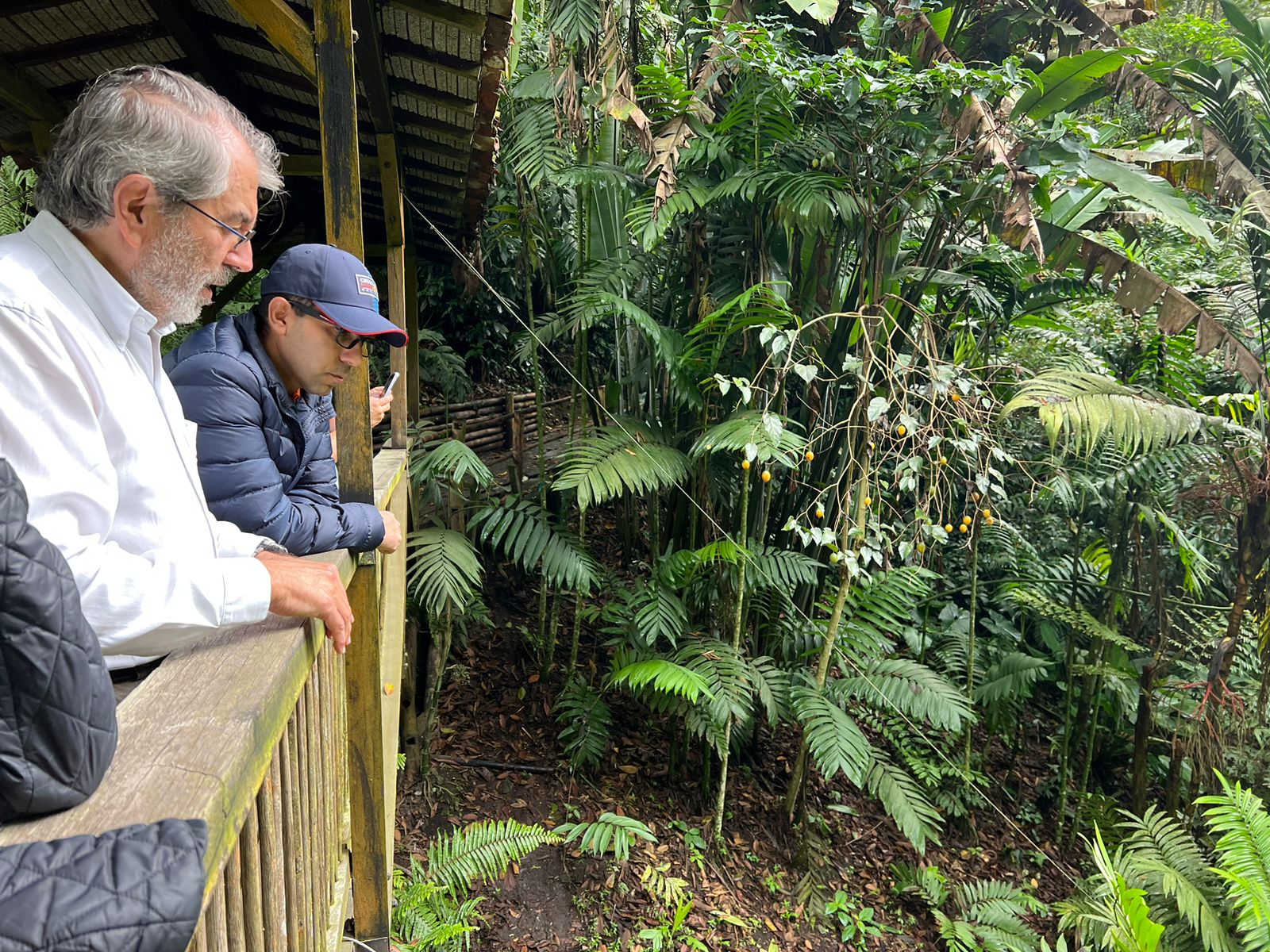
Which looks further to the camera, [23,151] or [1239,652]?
[1239,652]

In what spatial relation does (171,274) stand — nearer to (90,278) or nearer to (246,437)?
(90,278)

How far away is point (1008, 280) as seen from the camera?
500 cm

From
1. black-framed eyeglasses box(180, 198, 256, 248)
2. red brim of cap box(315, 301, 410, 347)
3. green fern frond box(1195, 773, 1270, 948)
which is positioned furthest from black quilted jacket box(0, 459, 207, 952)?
green fern frond box(1195, 773, 1270, 948)

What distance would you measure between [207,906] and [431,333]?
6.72 metres

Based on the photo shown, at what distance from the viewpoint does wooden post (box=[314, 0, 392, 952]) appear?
1835 millimetres

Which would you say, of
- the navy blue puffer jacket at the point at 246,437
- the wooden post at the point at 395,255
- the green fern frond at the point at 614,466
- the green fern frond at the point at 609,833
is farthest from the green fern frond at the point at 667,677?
the navy blue puffer jacket at the point at 246,437

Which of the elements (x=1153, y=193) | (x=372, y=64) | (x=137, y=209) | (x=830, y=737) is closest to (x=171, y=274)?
(x=137, y=209)

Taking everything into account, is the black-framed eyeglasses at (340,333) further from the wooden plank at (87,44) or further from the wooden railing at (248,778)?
the wooden plank at (87,44)

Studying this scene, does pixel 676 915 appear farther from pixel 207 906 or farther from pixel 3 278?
pixel 3 278

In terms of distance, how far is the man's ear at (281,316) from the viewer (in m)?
1.87

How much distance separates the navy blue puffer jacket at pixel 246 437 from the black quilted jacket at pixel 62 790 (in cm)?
97

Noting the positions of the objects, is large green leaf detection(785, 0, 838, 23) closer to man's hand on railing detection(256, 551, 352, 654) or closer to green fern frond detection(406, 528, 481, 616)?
green fern frond detection(406, 528, 481, 616)

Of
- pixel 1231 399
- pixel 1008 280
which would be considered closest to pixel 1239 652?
pixel 1231 399

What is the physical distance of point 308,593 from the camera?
130 centimetres
